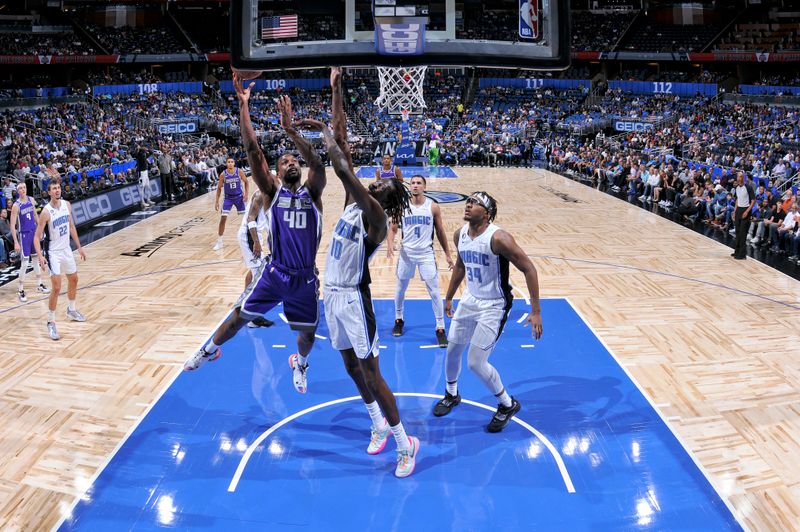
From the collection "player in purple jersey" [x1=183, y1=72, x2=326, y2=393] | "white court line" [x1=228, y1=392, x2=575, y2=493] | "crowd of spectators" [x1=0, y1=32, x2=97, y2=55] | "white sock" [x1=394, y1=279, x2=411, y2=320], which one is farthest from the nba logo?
"crowd of spectators" [x1=0, y1=32, x2=97, y2=55]

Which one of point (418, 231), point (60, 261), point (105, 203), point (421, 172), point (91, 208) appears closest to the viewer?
point (418, 231)

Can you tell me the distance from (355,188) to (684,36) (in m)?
43.9

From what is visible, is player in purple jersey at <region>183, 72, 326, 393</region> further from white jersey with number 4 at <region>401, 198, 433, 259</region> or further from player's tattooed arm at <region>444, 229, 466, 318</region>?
white jersey with number 4 at <region>401, 198, 433, 259</region>

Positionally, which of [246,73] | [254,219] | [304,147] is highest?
[246,73]

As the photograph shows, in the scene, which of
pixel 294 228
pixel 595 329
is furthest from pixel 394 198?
pixel 595 329

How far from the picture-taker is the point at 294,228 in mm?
4848

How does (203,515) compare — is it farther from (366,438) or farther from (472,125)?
(472,125)

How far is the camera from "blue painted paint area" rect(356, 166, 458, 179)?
2556 centimetres

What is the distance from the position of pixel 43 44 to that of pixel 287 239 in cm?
4160

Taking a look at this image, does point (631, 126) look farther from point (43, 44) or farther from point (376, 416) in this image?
point (43, 44)

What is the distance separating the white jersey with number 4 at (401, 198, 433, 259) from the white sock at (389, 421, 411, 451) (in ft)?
Answer: 9.45

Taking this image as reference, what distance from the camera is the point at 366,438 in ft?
17.2

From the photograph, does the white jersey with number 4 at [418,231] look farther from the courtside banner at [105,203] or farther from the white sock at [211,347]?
the courtside banner at [105,203]

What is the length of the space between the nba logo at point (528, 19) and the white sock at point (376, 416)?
10.2 ft
